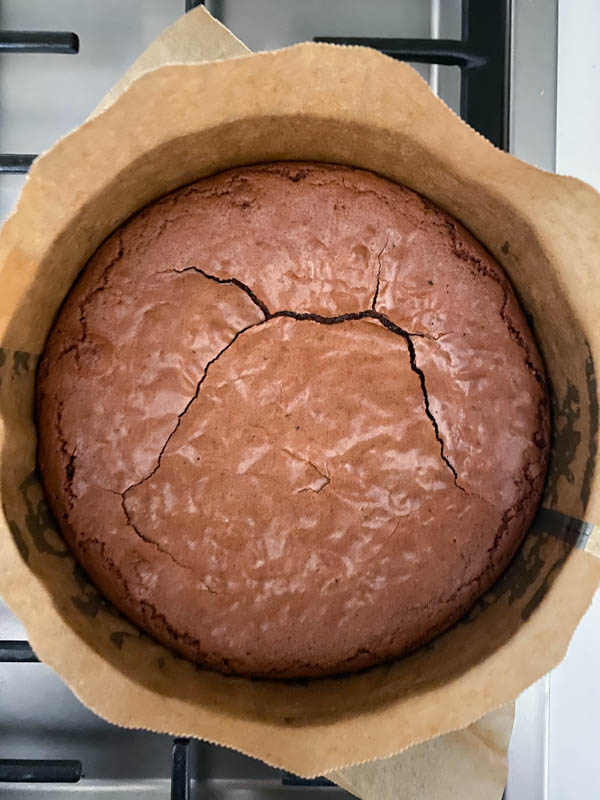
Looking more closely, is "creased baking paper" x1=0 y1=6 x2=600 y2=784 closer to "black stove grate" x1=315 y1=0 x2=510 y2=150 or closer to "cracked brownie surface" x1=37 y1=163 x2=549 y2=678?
"cracked brownie surface" x1=37 y1=163 x2=549 y2=678

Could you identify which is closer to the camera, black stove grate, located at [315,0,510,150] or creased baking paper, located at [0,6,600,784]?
creased baking paper, located at [0,6,600,784]

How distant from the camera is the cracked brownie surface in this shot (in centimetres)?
85

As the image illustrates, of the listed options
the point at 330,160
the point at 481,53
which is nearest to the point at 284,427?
the point at 330,160

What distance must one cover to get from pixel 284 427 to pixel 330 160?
375 mm

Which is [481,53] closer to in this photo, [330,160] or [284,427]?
[330,160]

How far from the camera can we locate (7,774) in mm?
1002

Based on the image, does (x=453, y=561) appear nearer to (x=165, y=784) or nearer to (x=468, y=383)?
(x=468, y=383)

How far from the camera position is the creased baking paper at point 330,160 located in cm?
77

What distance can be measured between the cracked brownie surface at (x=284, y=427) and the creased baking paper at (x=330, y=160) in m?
0.04

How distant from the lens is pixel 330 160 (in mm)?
936

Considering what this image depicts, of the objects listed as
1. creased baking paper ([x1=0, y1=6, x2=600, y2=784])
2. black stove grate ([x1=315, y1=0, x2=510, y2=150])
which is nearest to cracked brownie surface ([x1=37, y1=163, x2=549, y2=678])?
creased baking paper ([x1=0, y1=6, x2=600, y2=784])

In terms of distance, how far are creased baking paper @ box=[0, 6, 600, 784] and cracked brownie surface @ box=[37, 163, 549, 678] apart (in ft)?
0.13

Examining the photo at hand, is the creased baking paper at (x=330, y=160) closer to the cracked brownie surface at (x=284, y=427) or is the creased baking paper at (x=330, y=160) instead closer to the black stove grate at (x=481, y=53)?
the cracked brownie surface at (x=284, y=427)

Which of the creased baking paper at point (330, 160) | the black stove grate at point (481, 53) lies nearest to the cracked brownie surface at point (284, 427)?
the creased baking paper at point (330, 160)
